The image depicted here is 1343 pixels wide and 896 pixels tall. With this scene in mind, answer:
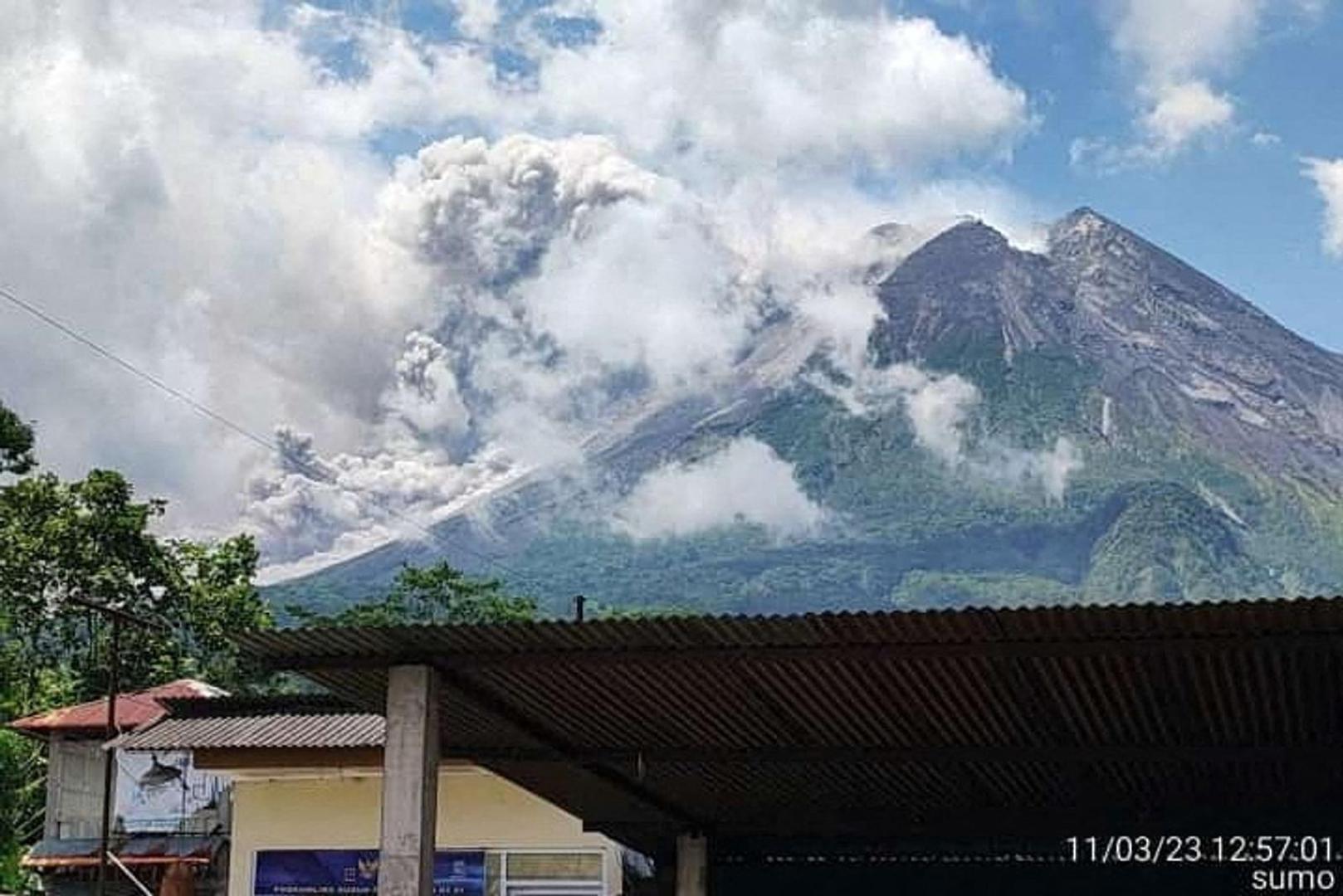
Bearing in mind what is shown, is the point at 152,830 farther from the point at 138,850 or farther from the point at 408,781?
the point at 408,781

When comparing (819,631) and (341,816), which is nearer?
(819,631)

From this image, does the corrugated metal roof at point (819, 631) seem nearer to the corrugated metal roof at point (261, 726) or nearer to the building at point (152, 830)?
the corrugated metal roof at point (261, 726)

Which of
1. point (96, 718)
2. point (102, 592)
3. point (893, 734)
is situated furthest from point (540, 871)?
point (102, 592)

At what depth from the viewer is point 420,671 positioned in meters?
11.9

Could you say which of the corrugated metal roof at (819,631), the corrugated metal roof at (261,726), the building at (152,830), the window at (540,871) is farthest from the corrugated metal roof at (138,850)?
the corrugated metal roof at (819,631)

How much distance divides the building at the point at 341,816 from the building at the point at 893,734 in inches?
61.7

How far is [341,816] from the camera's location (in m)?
20.2

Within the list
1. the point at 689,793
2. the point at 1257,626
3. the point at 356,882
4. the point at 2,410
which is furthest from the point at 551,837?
the point at 2,410

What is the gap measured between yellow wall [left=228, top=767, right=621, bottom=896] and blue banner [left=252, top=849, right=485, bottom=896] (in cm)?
8

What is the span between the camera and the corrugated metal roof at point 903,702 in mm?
10852

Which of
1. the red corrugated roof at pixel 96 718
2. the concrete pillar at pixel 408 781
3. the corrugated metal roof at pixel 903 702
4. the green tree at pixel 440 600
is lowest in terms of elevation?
the concrete pillar at pixel 408 781

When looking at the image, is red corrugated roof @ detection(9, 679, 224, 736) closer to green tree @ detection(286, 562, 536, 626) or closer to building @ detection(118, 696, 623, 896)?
building @ detection(118, 696, 623, 896)

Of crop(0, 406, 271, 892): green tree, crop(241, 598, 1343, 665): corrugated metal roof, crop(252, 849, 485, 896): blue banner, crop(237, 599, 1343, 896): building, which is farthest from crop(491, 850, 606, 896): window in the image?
crop(0, 406, 271, 892): green tree

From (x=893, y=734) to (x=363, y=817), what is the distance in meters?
7.89
